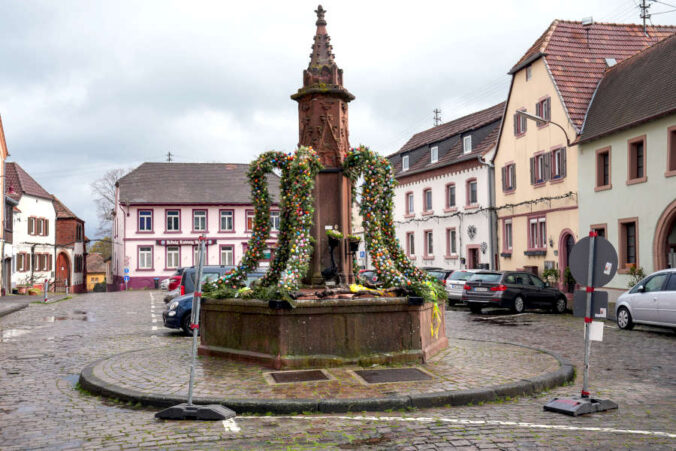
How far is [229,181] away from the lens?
6053 centimetres

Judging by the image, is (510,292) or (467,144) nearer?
(510,292)

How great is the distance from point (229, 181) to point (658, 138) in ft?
140

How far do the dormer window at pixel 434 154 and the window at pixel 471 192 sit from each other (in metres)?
4.64

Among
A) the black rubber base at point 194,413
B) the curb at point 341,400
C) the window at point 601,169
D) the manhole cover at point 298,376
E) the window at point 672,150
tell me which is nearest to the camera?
the black rubber base at point 194,413

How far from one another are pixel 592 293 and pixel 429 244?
1382 inches

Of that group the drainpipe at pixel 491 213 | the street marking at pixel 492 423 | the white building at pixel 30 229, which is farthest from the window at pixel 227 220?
the street marking at pixel 492 423

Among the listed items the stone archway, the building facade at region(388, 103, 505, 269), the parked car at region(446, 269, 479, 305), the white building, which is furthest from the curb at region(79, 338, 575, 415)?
the white building

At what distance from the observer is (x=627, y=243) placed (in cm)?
2538

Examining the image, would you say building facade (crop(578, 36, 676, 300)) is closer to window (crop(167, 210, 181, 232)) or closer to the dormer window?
the dormer window

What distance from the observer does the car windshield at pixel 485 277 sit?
904 inches

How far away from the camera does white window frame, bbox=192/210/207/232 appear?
2280 inches

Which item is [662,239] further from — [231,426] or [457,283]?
[231,426]

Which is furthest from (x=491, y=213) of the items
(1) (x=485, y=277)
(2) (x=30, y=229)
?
(2) (x=30, y=229)

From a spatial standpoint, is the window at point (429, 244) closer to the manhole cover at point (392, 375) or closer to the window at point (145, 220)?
the window at point (145, 220)
